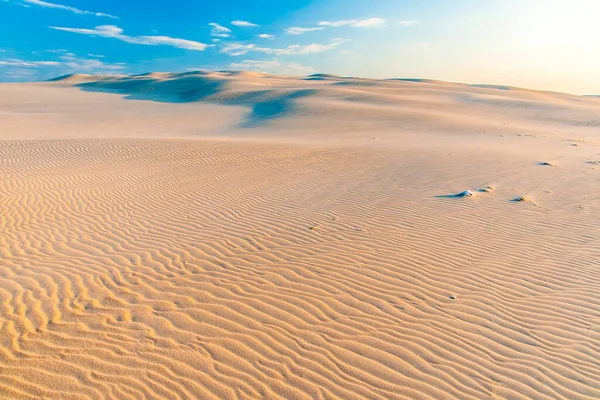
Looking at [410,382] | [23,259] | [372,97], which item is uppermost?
[372,97]

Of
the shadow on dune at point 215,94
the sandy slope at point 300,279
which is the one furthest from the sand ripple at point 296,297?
the shadow on dune at point 215,94

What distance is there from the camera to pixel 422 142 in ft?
65.0

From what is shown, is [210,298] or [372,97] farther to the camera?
[372,97]

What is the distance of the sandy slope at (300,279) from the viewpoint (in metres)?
4.05

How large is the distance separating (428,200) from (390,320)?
5.65m

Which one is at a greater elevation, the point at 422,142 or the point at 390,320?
the point at 422,142

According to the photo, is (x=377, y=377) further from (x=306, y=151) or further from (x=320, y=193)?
(x=306, y=151)

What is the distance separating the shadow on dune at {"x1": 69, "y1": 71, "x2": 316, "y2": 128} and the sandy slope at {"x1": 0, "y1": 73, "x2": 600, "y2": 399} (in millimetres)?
16847

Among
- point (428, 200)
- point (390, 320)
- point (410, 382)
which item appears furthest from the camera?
point (428, 200)

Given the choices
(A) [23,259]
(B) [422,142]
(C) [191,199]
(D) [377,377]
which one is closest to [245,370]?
(D) [377,377]

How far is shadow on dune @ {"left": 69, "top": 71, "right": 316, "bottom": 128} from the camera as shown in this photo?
32000mm

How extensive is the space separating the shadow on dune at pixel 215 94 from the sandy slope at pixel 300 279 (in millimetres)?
16847

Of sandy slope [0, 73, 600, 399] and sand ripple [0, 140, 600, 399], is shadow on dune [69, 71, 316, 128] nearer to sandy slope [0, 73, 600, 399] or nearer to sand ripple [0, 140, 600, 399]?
sandy slope [0, 73, 600, 399]

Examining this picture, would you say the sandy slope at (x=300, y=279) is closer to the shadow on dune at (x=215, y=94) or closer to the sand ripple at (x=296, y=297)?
the sand ripple at (x=296, y=297)
